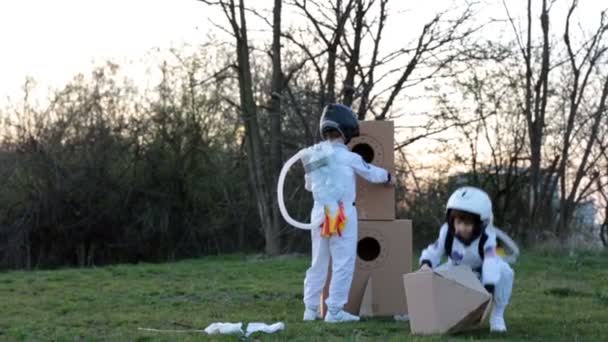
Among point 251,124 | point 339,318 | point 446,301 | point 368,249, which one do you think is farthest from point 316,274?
point 251,124

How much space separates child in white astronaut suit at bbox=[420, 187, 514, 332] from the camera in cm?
688

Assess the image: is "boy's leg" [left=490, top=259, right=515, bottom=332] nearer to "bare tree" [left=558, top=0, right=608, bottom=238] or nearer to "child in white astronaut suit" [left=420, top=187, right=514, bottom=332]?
"child in white astronaut suit" [left=420, top=187, right=514, bottom=332]

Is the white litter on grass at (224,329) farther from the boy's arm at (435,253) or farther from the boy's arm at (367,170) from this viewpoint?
the boy's arm at (367,170)

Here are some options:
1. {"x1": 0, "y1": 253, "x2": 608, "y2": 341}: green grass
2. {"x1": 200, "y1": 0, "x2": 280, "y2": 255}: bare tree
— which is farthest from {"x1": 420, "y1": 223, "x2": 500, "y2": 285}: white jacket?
{"x1": 200, "y1": 0, "x2": 280, "y2": 255}: bare tree

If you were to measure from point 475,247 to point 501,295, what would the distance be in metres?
0.38

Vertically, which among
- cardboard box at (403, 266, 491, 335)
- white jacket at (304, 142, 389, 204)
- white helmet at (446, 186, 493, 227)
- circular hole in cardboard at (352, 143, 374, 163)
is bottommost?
cardboard box at (403, 266, 491, 335)

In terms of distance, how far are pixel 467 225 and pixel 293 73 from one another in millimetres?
14707

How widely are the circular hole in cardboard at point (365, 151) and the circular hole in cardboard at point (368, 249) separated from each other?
2.29 feet

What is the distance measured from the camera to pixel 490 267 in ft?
22.6

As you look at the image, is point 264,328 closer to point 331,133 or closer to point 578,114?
point 331,133

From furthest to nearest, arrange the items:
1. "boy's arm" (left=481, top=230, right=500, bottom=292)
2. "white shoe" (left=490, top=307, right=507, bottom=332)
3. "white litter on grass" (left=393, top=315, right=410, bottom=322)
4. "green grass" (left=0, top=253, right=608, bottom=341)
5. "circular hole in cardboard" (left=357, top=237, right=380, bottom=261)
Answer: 1. "circular hole in cardboard" (left=357, top=237, right=380, bottom=261)
2. "white litter on grass" (left=393, top=315, right=410, bottom=322)
3. "green grass" (left=0, top=253, right=608, bottom=341)
4. "white shoe" (left=490, top=307, right=507, bottom=332)
5. "boy's arm" (left=481, top=230, right=500, bottom=292)

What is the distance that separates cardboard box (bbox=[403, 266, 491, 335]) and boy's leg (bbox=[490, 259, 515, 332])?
7.3 inches

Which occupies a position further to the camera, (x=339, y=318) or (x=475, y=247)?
(x=339, y=318)

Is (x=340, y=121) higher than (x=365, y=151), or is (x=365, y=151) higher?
(x=340, y=121)
